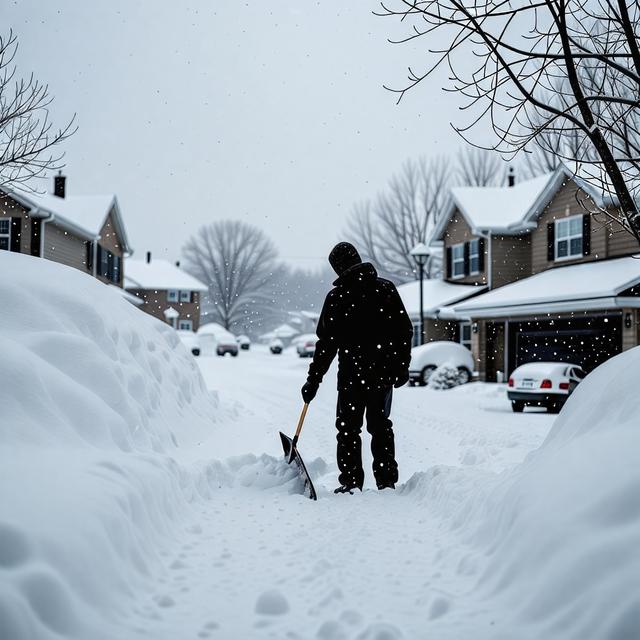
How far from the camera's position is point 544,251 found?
67.2 ft

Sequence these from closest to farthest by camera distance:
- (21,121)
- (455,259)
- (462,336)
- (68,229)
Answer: (21,121)
(68,229)
(462,336)
(455,259)

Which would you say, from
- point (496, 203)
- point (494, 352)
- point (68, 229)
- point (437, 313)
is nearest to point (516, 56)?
point (494, 352)

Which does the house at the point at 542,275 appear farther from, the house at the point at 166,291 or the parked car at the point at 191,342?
the house at the point at 166,291

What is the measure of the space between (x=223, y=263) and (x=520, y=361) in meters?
54.3

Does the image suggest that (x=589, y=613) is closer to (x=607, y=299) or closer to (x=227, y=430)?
(x=227, y=430)

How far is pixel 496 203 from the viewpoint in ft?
78.8

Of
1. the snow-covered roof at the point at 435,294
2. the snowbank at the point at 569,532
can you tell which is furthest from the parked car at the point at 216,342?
→ the snowbank at the point at 569,532

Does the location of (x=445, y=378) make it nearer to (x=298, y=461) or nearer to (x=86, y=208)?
(x=298, y=461)

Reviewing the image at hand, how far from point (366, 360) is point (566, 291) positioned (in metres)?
13.2

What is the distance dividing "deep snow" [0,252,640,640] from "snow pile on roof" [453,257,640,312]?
12445mm

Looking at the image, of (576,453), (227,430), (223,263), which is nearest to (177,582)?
(576,453)

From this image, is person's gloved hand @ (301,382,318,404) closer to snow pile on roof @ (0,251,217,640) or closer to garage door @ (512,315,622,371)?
snow pile on roof @ (0,251,217,640)

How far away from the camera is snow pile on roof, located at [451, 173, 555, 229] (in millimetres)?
22328

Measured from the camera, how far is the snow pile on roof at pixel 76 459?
7.20 feet
